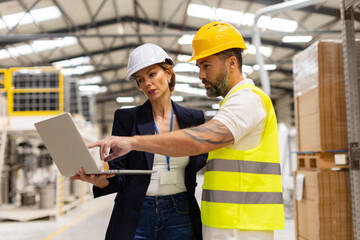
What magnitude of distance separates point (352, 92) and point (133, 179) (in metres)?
2.38

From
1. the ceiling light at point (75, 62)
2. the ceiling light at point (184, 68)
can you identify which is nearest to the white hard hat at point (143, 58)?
the ceiling light at point (75, 62)

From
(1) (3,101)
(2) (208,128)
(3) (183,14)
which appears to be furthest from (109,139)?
(3) (183,14)

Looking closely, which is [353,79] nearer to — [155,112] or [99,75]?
[155,112]

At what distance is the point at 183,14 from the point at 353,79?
10.7 metres

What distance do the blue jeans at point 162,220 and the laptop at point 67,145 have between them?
1.30ft

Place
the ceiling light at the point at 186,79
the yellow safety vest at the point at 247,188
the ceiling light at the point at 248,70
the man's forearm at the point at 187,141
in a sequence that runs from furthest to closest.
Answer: the ceiling light at the point at 186,79
the ceiling light at the point at 248,70
the yellow safety vest at the point at 247,188
the man's forearm at the point at 187,141

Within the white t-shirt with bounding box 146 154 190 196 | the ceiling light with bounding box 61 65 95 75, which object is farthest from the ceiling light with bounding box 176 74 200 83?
the white t-shirt with bounding box 146 154 190 196

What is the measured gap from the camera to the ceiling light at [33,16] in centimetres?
1134

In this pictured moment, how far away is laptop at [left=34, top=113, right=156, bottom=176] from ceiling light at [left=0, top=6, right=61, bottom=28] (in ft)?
36.3

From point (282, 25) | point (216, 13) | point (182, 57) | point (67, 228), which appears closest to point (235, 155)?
point (67, 228)

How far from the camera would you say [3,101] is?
1136 cm

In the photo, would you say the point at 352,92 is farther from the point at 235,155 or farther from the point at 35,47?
the point at 35,47

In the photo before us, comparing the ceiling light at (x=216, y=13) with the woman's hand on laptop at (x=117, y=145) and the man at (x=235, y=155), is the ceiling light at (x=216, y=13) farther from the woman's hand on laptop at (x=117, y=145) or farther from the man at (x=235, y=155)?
the woman's hand on laptop at (x=117, y=145)

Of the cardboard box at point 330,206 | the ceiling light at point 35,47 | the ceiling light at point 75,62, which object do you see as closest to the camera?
the cardboard box at point 330,206
